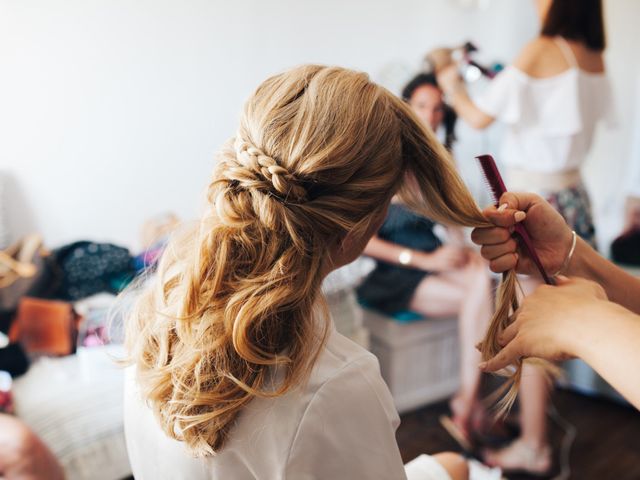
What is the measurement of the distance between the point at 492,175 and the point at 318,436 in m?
0.40

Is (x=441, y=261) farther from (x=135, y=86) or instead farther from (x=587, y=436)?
(x=135, y=86)

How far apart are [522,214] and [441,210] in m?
0.11

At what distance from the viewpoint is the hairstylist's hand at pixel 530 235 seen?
77 cm

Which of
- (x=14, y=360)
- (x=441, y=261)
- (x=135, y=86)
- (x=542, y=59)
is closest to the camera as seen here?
(x=14, y=360)

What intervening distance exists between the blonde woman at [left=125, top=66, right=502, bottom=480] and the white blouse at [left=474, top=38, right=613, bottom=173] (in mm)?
1017

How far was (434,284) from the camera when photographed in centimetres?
171

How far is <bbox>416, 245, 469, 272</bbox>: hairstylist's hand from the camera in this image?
5.58 ft

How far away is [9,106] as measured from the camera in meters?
1.62

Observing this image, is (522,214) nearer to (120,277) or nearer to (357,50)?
(120,277)

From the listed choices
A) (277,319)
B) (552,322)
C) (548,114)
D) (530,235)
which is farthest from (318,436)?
(548,114)

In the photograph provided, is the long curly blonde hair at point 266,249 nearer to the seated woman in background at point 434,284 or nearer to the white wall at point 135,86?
the seated woman in background at point 434,284

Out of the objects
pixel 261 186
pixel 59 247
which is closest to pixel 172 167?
pixel 59 247

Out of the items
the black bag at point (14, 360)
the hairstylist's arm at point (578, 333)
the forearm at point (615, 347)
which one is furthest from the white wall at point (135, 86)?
the forearm at point (615, 347)

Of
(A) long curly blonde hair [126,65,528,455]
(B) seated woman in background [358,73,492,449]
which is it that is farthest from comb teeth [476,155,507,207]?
(B) seated woman in background [358,73,492,449]
